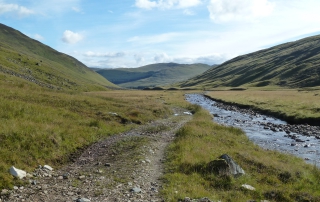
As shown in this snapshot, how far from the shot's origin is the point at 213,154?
1781 centimetres

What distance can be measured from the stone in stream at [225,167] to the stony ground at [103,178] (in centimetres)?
302

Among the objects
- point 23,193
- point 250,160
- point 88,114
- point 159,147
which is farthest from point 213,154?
point 88,114

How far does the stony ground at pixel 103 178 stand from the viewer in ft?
35.0

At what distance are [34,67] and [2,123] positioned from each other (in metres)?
101

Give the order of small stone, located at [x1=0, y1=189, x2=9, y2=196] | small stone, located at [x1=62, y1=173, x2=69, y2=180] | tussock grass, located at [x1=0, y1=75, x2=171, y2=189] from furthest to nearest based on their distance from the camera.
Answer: tussock grass, located at [x1=0, y1=75, x2=171, y2=189]
small stone, located at [x1=62, y1=173, x2=69, y2=180]
small stone, located at [x1=0, y1=189, x2=9, y2=196]

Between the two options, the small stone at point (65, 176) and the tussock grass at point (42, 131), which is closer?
the small stone at point (65, 176)

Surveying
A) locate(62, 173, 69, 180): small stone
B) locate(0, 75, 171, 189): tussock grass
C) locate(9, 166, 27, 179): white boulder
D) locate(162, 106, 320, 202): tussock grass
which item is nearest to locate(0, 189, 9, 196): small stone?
locate(0, 75, 171, 189): tussock grass

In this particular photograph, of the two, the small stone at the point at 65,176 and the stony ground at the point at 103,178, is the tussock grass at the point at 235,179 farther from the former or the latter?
the small stone at the point at 65,176

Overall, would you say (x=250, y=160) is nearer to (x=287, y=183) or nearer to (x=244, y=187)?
(x=287, y=183)

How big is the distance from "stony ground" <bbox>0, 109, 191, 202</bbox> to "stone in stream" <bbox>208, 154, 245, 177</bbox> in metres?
3.02

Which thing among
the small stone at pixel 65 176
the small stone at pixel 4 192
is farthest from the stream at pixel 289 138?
the small stone at pixel 4 192

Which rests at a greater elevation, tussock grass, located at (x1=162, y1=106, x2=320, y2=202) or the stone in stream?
the stone in stream

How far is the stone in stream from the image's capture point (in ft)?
45.8

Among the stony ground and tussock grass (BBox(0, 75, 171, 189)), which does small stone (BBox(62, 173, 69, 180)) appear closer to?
the stony ground
